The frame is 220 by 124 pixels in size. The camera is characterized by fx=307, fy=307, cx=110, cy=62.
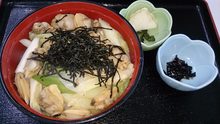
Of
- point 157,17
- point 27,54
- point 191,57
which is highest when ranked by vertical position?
point 27,54

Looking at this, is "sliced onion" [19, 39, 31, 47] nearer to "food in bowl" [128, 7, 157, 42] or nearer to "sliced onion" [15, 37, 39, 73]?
"sliced onion" [15, 37, 39, 73]

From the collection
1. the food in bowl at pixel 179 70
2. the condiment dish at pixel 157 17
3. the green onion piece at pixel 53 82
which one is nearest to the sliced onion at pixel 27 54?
the green onion piece at pixel 53 82

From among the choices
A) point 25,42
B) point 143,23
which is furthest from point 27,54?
point 143,23

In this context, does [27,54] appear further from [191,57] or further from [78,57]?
[191,57]

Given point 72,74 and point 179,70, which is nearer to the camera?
point 72,74

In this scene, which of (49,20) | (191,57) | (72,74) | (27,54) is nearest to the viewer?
(72,74)

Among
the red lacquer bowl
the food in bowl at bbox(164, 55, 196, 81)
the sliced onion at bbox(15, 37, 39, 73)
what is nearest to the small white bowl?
the food in bowl at bbox(164, 55, 196, 81)
